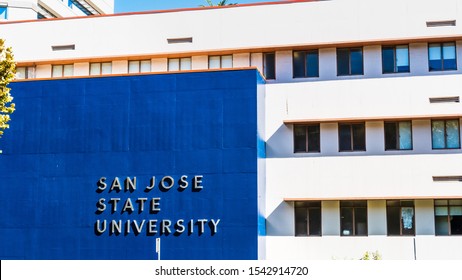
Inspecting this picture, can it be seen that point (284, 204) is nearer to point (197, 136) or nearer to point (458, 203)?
point (197, 136)

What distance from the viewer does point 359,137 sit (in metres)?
37.2

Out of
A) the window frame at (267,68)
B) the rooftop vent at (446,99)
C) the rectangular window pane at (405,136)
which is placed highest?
the window frame at (267,68)

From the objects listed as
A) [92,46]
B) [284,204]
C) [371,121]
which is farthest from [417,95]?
[92,46]

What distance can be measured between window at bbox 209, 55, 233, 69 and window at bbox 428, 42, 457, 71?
9.87 meters

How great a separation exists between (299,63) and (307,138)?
391cm

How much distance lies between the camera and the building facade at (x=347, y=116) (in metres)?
36.0

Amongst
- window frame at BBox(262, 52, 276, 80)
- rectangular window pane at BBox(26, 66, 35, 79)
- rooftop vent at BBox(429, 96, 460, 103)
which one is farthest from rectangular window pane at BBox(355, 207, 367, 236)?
rectangular window pane at BBox(26, 66, 35, 79)

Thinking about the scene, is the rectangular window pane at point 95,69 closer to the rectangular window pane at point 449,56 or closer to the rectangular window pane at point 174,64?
the rectangular window pane at point 174,64

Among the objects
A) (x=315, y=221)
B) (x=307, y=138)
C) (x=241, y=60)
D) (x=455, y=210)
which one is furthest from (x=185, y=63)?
(x=455, y=210)

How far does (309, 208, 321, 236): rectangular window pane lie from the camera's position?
36781 millimetres

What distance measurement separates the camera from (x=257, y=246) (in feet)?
113

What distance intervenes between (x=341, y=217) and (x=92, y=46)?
1574 centimetres

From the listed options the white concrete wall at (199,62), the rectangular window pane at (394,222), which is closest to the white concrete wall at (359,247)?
the rectangular window pane at (394,222)

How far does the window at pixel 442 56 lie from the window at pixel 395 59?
3.71 ft
